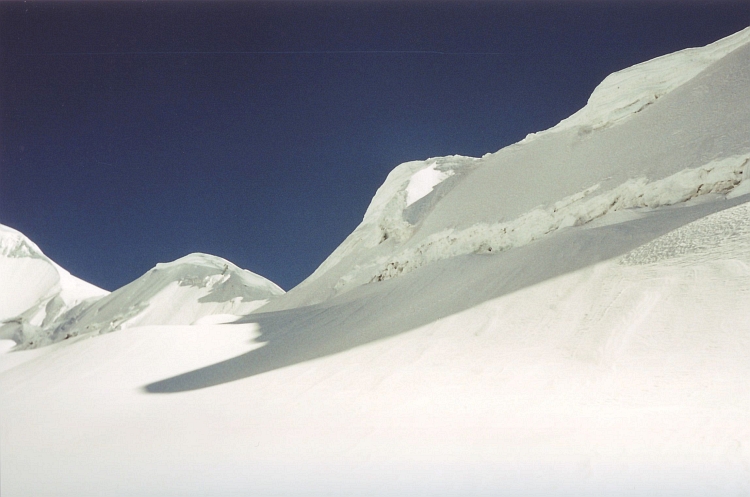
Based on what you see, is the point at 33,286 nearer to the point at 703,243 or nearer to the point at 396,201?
the point at 396,201

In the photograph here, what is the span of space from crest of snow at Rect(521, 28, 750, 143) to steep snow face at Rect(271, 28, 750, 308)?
0.05m

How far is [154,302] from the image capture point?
46.9 m

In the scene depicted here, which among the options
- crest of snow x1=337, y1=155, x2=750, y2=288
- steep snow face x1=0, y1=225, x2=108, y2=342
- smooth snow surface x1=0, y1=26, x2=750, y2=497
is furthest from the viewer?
steep snow face x1=0, y1=225, x2=108, y2=342

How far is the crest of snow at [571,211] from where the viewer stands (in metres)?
13.7

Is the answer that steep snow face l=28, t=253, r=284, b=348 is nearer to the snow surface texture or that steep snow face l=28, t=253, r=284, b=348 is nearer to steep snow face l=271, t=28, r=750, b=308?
the snow surface texture

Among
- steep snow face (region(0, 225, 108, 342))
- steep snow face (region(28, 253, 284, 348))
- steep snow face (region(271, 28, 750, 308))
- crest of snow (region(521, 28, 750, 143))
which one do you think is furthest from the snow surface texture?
crest of snow (region(521, 28, 750, 143))

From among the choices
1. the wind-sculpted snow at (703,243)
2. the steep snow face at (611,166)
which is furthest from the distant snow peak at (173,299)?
the wind-sculpted snow at (703,243)

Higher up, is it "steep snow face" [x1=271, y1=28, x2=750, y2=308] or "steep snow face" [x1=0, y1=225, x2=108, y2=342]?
"steep snow face" [x1=0, y1=225, x2=108, y2=342]

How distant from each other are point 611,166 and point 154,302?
40006 millimetres

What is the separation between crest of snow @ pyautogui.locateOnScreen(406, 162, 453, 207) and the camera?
34375 millimetres

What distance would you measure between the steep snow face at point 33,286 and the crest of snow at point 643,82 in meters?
48.9

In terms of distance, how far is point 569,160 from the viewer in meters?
19.6

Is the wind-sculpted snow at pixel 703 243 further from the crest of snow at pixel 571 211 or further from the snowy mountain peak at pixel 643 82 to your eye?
the snowy mountain peak at pixel 643 82

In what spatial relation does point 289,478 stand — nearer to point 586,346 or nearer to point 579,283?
point 586,346
